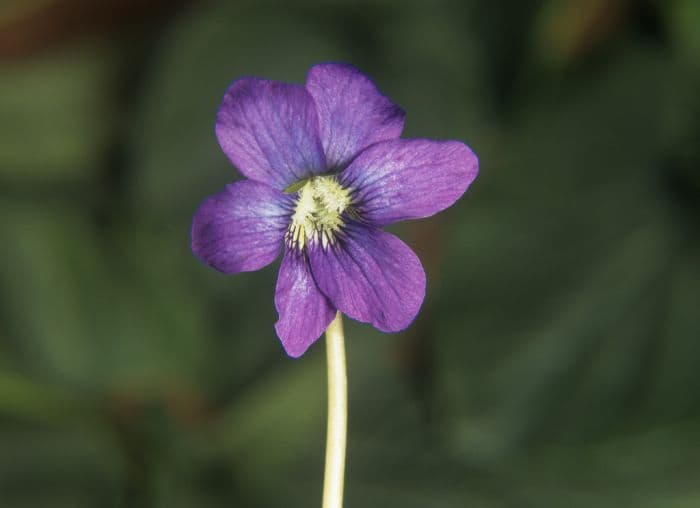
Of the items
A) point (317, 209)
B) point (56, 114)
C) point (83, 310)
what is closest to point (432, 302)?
point (83, 310)

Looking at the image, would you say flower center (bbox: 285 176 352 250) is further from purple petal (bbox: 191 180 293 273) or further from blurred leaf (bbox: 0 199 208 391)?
blurred leaf (bbox: 0 199 208 391)

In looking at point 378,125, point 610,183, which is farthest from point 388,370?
point 378,125

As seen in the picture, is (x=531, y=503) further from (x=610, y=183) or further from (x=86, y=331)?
(x=86, y=331)

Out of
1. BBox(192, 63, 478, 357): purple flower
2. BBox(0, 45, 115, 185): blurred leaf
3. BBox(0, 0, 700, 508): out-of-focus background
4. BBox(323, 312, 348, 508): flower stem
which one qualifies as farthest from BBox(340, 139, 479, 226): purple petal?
BBox(0, 45, 115, 185): blurred leaf

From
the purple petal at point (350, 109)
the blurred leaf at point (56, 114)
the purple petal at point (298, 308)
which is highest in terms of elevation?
the blurred leaf at point (56, 114)

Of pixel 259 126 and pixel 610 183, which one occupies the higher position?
pixel 610 183

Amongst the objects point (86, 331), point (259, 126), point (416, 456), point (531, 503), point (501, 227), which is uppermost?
point (501, 227)

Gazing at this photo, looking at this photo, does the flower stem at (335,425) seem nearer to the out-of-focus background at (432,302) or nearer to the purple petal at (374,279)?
the purple petal at (374,279)

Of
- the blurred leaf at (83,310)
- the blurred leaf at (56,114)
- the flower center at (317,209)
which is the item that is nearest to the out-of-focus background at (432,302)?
the blurred leaf at (83,310)
